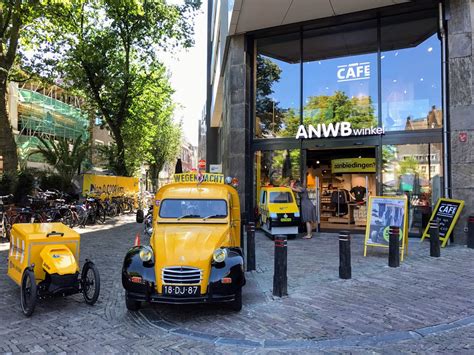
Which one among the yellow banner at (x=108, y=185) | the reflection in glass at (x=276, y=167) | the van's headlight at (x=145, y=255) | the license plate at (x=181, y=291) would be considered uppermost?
the reflection in glass at (x=276, y=167)

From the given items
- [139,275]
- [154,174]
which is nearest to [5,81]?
[139,275]

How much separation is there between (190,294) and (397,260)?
4973 mm

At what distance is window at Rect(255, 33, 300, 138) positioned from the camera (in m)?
14.9

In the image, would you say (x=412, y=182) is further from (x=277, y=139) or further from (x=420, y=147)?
(x=277, y=139)

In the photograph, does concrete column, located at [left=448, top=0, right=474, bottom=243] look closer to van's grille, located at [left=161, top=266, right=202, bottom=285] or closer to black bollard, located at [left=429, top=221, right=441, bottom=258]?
black bollard, located at [left=429, top=221, right=441, bottom=258]

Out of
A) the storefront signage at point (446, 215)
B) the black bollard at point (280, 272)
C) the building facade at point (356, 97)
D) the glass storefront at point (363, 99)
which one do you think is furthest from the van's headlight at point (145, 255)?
the glass storefront at point (363, 99)

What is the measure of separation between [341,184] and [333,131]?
14.3ft

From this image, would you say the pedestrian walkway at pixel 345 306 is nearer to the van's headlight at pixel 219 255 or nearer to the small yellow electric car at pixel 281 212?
the van's headlight at pixel 219 255

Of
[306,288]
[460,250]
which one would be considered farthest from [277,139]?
[306,288]

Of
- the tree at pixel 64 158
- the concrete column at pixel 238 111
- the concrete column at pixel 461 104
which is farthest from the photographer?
the tree at pixel 64 158

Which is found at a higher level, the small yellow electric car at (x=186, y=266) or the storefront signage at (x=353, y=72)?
the storefront signage at (x=353, y=72)

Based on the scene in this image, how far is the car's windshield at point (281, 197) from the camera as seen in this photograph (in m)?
12.7

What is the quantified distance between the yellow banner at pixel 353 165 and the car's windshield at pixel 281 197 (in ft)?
14.4

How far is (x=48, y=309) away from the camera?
18.5ft
